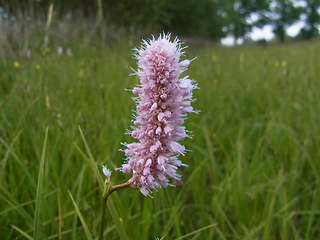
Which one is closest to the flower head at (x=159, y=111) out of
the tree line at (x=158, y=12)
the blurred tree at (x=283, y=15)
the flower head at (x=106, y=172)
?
the flower head at (x=106, y=172)

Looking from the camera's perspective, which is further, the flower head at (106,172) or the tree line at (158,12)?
the tree line at (158,12)

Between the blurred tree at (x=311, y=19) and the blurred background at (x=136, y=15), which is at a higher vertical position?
the blurred tree at (x=311, y=19)

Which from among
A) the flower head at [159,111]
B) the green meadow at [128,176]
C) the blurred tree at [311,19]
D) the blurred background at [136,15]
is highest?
the blurred tree at [311,19]

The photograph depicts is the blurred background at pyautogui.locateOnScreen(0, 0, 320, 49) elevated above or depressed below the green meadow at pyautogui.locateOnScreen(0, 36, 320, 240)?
above

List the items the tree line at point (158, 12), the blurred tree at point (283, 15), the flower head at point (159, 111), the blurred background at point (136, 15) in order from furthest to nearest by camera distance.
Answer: the blurred tree at point (283, 15) → the tree line at point (158, 12) → the blurred background at point (136, 15) → the flower head at point (159, 111)

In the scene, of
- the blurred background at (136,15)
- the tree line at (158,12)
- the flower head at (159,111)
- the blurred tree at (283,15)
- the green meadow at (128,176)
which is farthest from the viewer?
the blurred tree at (283,15)

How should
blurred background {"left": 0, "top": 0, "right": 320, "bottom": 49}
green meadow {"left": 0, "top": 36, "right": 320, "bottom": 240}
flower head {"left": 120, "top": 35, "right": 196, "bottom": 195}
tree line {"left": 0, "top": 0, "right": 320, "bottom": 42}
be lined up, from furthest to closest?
tree line {"left": 0, "top": 0, "right": 320, "bottom": 42}, blurred background {"left": 0, "top": 0, "right": 320, "bottom": 49}, green meadow {"left": 0, "top": 36, "right": 320, "bottom": 240}, flower head {"left": 120, "top": 35, "right": 196, "bottom": 195}

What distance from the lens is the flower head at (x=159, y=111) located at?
754 mm

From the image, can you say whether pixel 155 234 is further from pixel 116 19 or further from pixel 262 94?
pixel 116 19

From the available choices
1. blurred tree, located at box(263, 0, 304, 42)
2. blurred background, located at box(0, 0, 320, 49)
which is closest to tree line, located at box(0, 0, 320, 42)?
blurred background, located at box(0, 0, 320, 49)

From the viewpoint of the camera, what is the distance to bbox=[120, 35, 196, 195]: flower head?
0.75 metres

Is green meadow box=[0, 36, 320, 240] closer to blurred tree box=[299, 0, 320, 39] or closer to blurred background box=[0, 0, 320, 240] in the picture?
blurred background box=[0, 0, 320, 240]

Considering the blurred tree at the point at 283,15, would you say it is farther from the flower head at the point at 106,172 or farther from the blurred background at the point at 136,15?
the flower head at the point at 106,172

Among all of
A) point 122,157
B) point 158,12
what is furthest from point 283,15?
point 122,157
